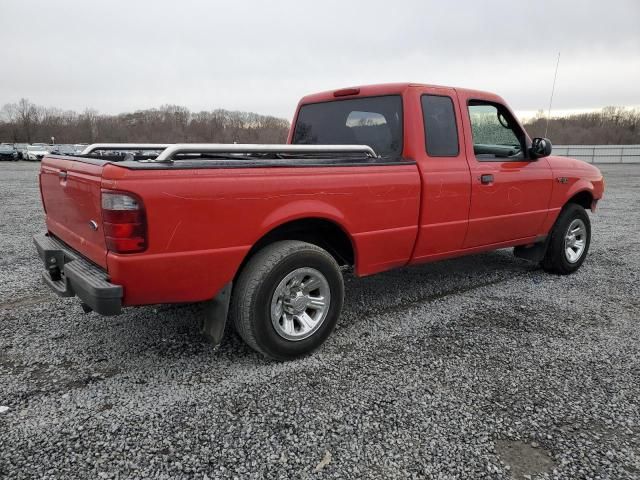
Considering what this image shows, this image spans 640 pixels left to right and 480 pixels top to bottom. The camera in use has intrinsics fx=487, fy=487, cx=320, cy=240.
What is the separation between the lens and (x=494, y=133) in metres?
4.90

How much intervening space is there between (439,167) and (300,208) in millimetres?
1443

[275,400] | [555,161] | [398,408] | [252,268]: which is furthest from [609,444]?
[555,161]

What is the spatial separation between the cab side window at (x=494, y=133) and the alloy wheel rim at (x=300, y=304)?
2067mm

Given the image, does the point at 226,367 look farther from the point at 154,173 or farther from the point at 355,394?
the point at 154,173

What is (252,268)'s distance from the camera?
3.13m

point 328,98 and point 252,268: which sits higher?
point 328,98

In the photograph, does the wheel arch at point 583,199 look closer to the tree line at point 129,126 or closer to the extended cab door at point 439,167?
the extended cab door at point 439,167

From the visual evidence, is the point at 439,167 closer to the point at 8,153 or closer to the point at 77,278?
the point at 77,278

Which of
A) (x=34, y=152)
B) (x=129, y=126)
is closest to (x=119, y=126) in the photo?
(x=129, y=126)

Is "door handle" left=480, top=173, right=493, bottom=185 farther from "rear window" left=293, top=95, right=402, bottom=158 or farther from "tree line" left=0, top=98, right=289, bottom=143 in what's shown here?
"tree line" left=0, top=98, right=289, bottom=143

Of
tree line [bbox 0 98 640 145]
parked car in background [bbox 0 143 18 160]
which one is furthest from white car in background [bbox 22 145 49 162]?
tree line [bbox 0 98 640 145]

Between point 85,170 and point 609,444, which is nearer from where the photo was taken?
point 609,444

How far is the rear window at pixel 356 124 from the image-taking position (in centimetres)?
409

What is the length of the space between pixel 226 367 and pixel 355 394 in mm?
911
